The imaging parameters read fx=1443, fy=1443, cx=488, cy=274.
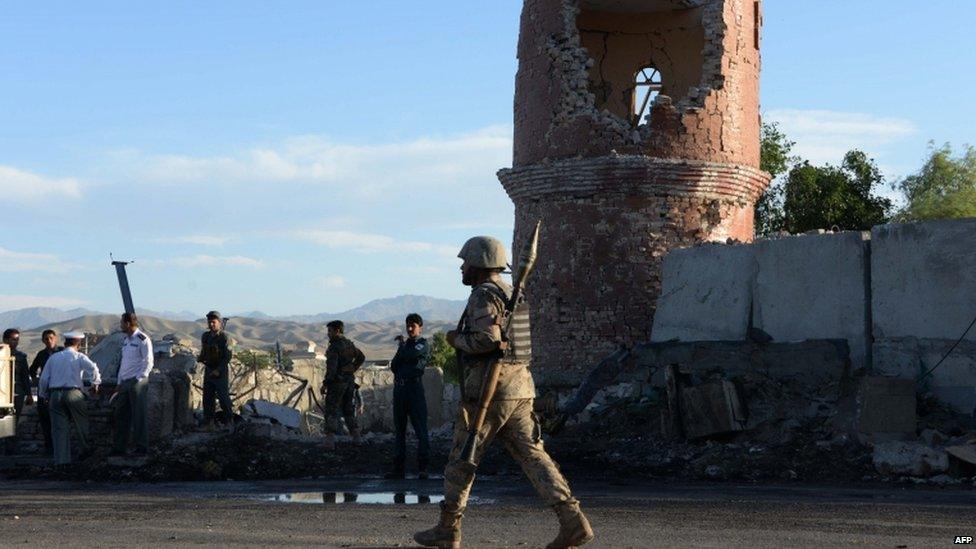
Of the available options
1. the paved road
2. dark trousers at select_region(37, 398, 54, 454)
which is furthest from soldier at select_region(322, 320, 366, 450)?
the paved road

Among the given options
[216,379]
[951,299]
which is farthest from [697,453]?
[216,379]

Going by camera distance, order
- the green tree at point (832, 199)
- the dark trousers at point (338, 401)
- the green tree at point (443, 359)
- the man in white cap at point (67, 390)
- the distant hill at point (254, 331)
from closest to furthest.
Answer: the man in white cap at point (67, 390)
the dark trousers at point (338, 401)
the green tree at point (832, 199)
the green tree at point (443, 359)
the distant hill at point (254, 331)

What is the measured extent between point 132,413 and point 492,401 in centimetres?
807

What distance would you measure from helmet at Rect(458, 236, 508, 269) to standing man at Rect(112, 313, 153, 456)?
24.4 ft

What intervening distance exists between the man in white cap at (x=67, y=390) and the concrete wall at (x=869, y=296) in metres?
7.24

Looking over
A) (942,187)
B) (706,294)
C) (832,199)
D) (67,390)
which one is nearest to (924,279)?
(706,294)

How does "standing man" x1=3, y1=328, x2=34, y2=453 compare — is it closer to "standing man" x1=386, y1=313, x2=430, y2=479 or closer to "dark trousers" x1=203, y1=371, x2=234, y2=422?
"dark trousers" x1=203, y1=371, x2=234, y2=422

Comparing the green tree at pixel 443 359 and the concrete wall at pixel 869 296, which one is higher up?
the concrete wall at pixel 869 296

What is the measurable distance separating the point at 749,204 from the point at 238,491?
32.7 feet

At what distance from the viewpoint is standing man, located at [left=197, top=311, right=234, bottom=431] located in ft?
57.0

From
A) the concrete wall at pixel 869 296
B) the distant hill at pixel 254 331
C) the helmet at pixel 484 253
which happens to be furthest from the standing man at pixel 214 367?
the distant hill at pixel 254 331

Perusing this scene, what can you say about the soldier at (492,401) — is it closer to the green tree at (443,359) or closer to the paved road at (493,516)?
the paved road at (493,516)

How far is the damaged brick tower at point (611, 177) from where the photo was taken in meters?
19.5

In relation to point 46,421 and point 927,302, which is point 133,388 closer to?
point 46,421
